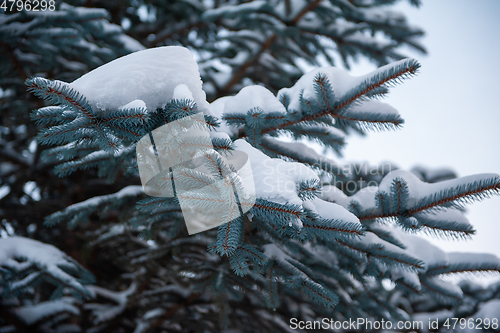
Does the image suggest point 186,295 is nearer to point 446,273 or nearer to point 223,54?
point 446,273

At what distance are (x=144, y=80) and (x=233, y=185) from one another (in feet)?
1.87

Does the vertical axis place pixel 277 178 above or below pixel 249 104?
below

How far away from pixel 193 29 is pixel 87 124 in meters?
3.72

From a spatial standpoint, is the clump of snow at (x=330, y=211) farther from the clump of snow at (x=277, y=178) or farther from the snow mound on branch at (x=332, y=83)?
the snow mound on branch at (x=332, y=83)

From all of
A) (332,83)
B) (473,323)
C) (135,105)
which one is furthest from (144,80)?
(473,323)

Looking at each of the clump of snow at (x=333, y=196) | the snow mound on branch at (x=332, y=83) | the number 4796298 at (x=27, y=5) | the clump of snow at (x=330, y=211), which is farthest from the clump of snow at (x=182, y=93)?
the number 4796298 at (x=27, y=5)

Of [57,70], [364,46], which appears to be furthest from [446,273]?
[57,70]

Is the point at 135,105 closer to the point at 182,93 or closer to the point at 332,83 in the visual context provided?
the point at 182,93

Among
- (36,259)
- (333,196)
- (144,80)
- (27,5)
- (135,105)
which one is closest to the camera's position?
(135,105)

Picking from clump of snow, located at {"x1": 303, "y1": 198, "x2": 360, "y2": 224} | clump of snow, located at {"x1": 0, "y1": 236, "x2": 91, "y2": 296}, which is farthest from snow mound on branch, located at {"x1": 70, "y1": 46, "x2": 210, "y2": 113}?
clump of snow, located at {"x1": 0, "y1": 236, "x2": 91, "y2": 296}

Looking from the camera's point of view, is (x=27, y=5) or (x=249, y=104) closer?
(x=249, y=104)

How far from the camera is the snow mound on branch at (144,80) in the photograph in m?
1.08

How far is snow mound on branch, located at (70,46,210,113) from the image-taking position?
3.54 ft

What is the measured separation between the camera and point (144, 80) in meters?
1.14
